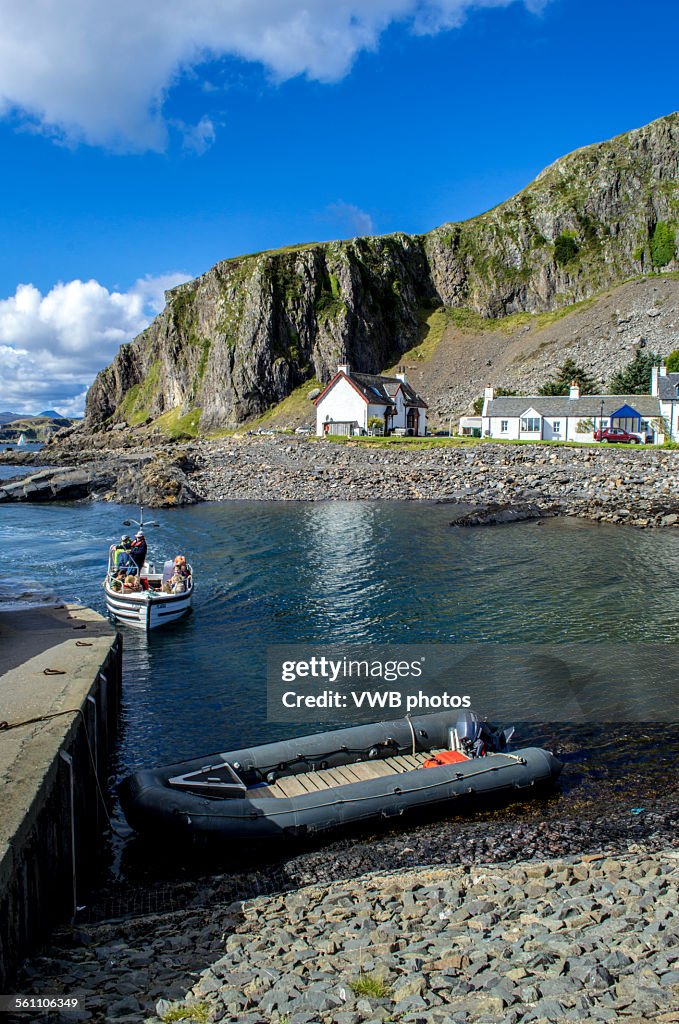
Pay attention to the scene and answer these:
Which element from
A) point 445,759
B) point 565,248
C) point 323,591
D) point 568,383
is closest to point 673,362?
point 568,383

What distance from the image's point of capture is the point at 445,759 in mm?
15227

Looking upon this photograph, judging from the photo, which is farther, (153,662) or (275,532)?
(275,532)

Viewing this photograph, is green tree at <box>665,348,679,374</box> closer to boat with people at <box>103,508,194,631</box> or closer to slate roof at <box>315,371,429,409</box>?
slate roof at <box>315,371,429,409</box>

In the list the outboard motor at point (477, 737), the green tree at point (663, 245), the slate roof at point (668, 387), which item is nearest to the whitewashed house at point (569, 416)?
the slate roof at point (668, 387)

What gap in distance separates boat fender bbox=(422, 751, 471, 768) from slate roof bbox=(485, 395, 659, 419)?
63.4 metres

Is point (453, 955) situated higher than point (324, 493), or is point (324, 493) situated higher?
point (324, 493)

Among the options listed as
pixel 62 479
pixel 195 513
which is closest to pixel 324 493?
pixel 195 513

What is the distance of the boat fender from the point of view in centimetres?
1504

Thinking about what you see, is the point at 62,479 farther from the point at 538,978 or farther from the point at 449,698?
the point at 538,978

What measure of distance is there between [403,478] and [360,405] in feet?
82.9

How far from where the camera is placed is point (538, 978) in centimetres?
802

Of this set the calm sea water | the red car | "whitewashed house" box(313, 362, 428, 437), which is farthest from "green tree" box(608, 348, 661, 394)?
the calm sea water

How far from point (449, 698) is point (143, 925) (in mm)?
11126

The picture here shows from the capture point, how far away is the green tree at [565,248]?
445 ft
